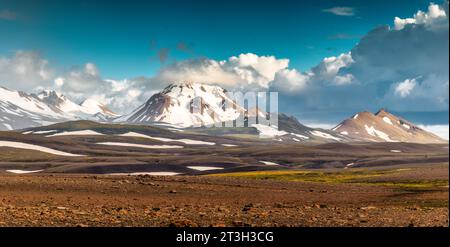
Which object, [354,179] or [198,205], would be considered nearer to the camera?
[198,205]

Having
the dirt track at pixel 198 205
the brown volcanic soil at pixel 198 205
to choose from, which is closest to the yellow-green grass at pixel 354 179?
the brown volcanic soil at pixel 198 205

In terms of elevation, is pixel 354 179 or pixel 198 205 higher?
pixel 198 205

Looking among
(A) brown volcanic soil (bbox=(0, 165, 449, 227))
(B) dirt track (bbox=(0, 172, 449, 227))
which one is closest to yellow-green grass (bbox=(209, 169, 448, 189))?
(A) brown volcanic soil (bbox=(0, 165, 449, 227))

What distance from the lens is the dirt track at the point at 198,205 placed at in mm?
35625

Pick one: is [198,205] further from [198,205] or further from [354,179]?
[354,179]

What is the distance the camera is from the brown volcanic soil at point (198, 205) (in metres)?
35.6

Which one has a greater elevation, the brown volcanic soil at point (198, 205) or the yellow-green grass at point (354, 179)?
the brown volcanic soil at point (198, 205)

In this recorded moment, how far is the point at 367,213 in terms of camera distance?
42.9 meters

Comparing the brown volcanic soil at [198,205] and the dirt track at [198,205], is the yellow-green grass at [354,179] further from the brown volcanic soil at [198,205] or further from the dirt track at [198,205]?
the dirt track at [198,205]

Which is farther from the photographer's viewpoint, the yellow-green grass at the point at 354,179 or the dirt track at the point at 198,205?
Result: the yellow-green grass at the point at 354,179

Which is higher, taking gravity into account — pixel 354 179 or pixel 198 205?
pixel 198 205

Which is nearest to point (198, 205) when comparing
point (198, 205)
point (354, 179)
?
point (198, 205)

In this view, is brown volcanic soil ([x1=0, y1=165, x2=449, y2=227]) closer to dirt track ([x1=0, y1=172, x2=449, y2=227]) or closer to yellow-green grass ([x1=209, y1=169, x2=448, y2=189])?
dirt track ([x1=0, y1=172, x2=449, y2=227])

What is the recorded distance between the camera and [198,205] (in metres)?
48.2
